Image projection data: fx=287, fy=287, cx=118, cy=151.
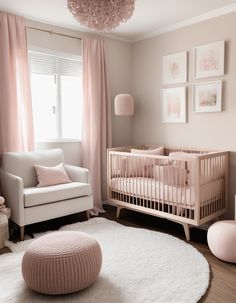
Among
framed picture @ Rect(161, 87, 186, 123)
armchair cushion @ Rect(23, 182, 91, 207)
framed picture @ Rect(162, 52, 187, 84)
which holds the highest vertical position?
framed picture @ Rect(162, 52, 187, 84)

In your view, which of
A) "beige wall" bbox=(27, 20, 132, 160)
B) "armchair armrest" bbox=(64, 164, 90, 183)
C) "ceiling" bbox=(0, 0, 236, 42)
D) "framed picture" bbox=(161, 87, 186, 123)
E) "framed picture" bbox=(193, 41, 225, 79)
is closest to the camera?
"ceiling" bbox=(0, 0, 236, 42)

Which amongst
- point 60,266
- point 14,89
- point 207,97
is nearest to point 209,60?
point 207,97

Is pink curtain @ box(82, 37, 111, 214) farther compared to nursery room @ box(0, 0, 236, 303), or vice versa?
pink curtain @ box(82, 37, 111, 214)

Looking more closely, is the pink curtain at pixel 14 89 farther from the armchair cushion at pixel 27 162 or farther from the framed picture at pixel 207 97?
the framed picture at pixel 207 97

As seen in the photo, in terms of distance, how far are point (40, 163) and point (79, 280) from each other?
6.11 feet

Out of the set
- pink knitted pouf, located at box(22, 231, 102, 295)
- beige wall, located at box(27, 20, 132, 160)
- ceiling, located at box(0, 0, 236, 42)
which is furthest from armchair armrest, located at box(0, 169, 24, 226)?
ceiling, located at box(0, 0, 236, 42)

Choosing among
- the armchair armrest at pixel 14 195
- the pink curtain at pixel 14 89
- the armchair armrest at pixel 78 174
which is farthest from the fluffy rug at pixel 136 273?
the pink curtain at pixel 14 89

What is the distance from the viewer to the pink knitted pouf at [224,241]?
7.93ft

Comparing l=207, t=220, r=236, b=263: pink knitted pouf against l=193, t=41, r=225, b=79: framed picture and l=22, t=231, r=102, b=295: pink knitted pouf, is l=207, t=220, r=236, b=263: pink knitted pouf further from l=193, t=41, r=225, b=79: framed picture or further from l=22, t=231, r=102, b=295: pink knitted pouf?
l=193, t=41, r=225, b=79: framed picture

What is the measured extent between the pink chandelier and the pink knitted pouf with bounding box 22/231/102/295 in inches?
65.2

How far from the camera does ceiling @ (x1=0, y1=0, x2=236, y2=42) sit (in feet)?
10.1

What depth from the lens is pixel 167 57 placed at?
3.90 m

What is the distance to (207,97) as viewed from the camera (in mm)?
3469

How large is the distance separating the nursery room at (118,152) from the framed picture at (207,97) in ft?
0.05
